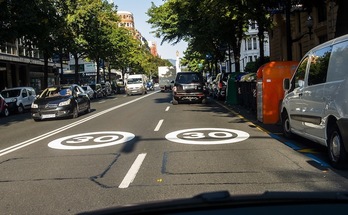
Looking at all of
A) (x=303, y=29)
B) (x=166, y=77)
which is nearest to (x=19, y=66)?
(x=166, y=77)

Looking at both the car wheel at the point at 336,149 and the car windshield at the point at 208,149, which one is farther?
the car wheel at the point at 336,149

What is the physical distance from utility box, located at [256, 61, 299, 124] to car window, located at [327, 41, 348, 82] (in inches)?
199

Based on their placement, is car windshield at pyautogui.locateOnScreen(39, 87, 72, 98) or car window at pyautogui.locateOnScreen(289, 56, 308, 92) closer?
car window at pyautogui.locateOnScreen(289, 56, 308, 92)

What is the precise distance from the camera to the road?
538 cm

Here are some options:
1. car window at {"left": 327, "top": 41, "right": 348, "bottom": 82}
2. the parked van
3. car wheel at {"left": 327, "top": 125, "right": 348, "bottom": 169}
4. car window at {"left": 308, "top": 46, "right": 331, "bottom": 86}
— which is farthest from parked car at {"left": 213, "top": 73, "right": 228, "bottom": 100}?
car wheel at {"left": 327, "top": 125, "right": 348, "bottom": 169}

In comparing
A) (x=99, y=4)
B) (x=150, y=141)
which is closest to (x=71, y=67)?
A: (x=99, y=4)

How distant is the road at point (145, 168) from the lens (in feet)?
17.7

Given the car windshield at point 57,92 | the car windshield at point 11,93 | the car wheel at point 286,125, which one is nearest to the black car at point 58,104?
the car windshield at point 57,92

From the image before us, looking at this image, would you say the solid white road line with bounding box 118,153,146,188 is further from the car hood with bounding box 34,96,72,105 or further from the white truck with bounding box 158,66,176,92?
the white truck with bounding box 158,66,176,92

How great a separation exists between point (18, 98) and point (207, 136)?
19111mm

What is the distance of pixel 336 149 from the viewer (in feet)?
21.6

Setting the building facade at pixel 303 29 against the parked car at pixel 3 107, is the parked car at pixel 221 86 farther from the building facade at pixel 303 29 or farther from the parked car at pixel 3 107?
the parked car at pixel 3 107

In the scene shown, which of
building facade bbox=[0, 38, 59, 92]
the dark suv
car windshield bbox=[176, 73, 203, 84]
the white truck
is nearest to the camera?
the dark suv

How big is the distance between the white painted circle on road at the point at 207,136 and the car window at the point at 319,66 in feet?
8.33
